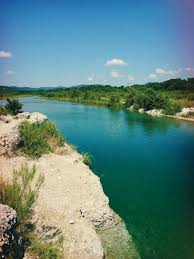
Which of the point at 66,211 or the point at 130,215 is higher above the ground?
the point at 66,211

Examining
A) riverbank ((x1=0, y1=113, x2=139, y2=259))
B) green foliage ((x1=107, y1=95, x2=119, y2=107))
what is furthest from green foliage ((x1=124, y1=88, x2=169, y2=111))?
riverbank ((x1=0, y1=113, x2=139, y2=259))

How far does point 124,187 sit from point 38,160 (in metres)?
5.49

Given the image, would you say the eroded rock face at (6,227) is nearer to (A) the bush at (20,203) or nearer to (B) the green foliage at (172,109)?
(A) the bush at (20,203)

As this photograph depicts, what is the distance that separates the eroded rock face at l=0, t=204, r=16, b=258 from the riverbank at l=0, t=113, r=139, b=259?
8.20ft

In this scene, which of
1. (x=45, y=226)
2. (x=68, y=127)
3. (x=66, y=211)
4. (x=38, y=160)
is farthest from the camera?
(x=68, y=127)

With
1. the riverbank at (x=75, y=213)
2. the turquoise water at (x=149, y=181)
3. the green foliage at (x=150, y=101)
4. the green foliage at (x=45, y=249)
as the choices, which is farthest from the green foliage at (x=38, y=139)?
the green foliage at (x=150, y=101)

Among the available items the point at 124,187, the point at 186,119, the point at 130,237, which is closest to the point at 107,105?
the point at 186,119

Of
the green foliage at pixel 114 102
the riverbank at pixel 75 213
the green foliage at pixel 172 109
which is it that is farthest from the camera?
the green foliage at pixel 114 102

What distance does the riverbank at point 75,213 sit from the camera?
10.5m

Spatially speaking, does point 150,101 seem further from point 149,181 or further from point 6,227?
point 6,227

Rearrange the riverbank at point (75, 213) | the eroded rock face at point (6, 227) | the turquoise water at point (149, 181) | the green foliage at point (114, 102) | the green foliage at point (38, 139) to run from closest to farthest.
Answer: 1. the eroded rock face at point (6, 227)
2. the riverbank at point (75, 213)
3. the turquoise water at point (149, 181)
4. the green foliage at point (38, 139)
5. the green foliage at point (114, 102)

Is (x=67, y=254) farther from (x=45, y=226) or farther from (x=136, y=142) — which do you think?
(x=136, y=142)

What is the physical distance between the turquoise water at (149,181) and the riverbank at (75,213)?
43.4 inches

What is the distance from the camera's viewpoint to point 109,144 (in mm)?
30516
